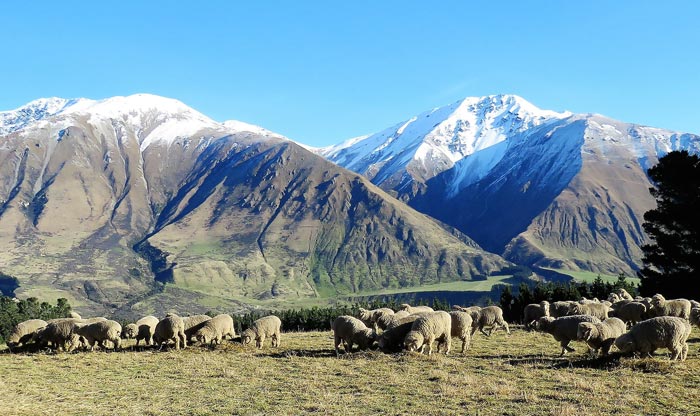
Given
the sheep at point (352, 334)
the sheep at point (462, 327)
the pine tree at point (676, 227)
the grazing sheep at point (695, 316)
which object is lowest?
the sheep at point (352, 334)

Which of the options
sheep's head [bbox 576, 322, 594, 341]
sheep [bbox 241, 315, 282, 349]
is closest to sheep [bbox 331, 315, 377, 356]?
sheep [bbox 241, 315, 282, 349]

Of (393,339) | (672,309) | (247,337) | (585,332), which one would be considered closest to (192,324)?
(247,337)

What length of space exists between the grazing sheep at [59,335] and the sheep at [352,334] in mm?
15985

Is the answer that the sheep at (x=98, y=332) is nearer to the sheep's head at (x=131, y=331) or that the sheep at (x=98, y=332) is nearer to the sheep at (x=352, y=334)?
the sheep's head at (x=131, y=331)

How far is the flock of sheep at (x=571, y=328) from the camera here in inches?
915

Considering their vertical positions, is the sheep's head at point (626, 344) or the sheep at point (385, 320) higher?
the sheep's head at point (626, 344)

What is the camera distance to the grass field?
1812 centimetres

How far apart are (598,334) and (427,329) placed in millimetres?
7978

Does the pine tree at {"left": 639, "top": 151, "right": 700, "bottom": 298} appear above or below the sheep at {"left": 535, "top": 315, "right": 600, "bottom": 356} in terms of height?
above

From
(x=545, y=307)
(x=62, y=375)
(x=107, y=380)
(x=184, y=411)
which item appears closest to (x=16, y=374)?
(x=62, y=375)

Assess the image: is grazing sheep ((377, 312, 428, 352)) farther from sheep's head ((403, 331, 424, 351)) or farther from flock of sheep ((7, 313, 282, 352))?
flock of sheep ((7, 313, 282, 352))

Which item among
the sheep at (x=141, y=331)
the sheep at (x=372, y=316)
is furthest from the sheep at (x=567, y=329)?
the sheep at (x=141, y=331)

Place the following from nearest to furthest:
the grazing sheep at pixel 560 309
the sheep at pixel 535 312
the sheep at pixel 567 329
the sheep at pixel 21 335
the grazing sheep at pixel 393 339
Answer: the sheep at pixel 567 329 → the grazing sheep at pixel 393 339 → the sheep at pixel 21 335 → the grazing sheep at pixel 560 309 → the sheep at pixel 535 312

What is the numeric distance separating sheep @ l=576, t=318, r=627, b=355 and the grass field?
2.85 ft
